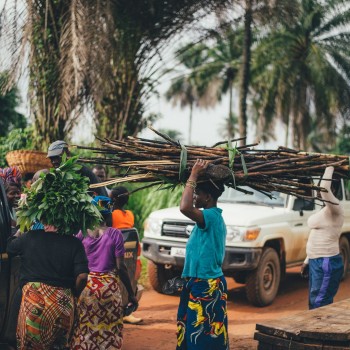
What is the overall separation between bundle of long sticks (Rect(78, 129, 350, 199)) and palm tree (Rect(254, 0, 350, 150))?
22515 mm

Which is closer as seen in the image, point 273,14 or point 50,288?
point 50,288

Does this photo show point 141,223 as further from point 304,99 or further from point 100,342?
point 304,99

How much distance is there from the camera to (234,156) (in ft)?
14.6

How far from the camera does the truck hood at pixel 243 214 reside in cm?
845

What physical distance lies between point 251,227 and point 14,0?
20.6 feet

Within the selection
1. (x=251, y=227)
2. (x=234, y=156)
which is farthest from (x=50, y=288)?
(x=251, y=227)

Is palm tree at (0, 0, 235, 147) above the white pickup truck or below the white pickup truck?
above

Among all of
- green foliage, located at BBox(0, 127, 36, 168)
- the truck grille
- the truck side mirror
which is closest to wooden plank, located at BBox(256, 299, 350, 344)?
the truck grille

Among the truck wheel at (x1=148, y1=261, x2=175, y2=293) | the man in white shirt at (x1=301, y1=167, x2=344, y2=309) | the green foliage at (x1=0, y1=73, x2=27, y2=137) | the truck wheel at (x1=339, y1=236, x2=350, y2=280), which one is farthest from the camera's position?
the green foliage at (x1=0, y1=73, x2=27, y2=137)

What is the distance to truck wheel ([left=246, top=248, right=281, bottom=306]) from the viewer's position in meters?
8.41

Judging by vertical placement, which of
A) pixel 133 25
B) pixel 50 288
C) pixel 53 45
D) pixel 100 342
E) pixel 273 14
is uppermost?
pixel 273 14

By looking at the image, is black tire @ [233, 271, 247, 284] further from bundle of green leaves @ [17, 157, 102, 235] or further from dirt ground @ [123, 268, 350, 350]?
bundle of green leaves @ [17, 157, 102, 235]

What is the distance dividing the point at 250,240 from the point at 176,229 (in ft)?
3.57

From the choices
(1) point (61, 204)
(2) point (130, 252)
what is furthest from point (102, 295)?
(2) point (130, 252)
